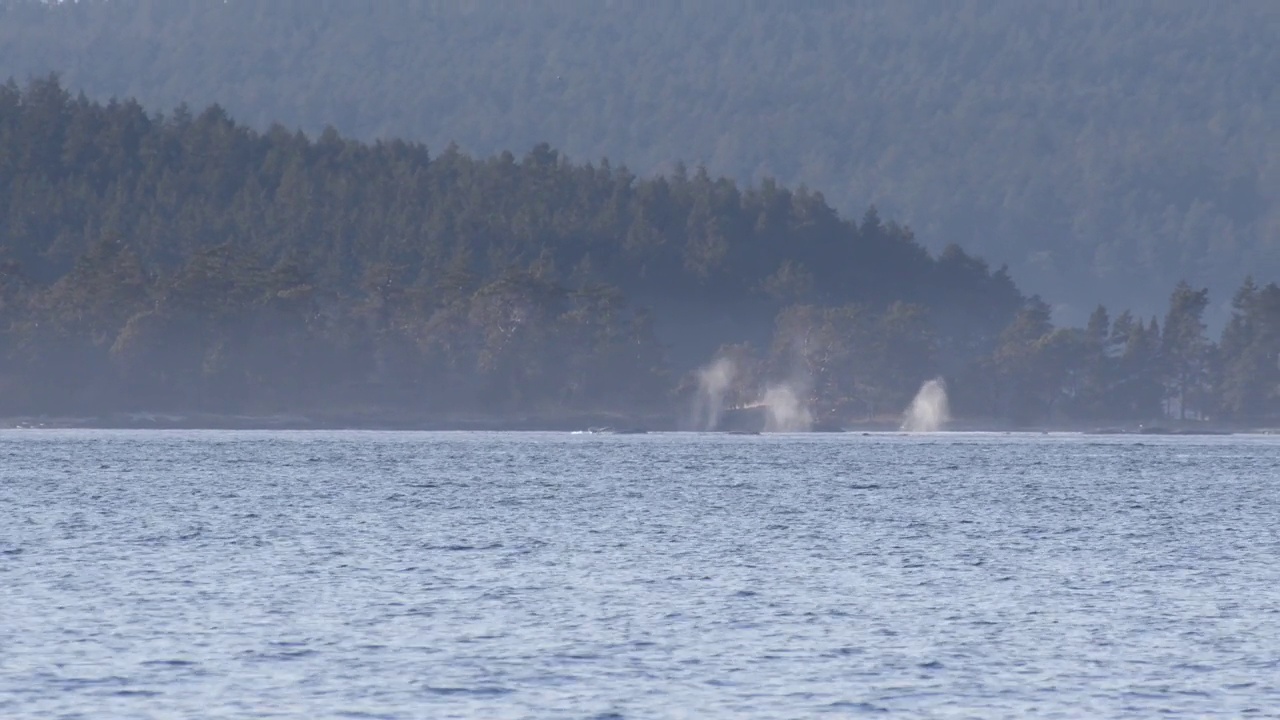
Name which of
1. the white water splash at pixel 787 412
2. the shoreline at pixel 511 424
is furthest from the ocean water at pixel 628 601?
the white water splash at pixel 787 412

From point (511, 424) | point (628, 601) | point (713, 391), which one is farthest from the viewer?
point (713, 391)

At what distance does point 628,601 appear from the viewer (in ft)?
127

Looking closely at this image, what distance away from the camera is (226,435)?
162750 mm

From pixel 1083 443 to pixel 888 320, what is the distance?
32.1 m

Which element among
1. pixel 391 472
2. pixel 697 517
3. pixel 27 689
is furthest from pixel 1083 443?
pixel 27 689

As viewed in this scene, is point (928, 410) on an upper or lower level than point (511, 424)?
upper

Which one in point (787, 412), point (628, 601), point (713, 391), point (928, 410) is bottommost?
point (628, 601)

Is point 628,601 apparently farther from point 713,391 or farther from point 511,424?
point 713,391

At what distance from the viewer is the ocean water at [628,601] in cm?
2848

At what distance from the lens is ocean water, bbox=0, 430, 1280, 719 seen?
93.5 feet

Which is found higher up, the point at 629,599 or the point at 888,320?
the point at 888,320

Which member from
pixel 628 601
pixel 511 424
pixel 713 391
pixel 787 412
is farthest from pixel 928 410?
pixel 628 601

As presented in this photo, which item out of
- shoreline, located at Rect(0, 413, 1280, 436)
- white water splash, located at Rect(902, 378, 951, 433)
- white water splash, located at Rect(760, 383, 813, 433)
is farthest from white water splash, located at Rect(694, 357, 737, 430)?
white water splash, located at Rect(902, 378, 951, 433)

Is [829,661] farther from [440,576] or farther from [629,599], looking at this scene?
[440,576]
